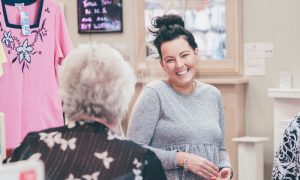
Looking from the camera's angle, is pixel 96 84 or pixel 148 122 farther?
pixel 148 122

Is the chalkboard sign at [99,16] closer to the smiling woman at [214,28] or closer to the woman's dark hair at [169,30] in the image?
the smiling woman at [214,28]

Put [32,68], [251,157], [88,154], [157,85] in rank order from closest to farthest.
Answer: [88,154] → [157,85] → [32,68] → [251,157]

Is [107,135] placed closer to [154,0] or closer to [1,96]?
[1,96]

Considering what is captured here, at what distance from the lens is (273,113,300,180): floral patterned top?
2570mm

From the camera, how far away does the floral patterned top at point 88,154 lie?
1831mm

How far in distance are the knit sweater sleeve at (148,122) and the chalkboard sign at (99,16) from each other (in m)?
2.57

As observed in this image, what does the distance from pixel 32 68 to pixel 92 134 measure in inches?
47.4

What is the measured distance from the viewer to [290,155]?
8.50ft

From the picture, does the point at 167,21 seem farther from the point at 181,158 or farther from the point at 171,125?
the point at 181,158

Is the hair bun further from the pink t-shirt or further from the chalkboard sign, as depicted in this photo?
the chalkboard sign

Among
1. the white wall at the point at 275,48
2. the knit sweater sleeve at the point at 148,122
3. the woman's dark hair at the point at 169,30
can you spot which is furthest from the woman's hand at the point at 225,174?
the white wall at the point at 275,48

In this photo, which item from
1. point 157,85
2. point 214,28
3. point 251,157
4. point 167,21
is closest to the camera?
point 157,85

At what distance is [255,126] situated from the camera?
4.71 meters

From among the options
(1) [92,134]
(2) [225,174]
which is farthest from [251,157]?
(1) [92,134]
